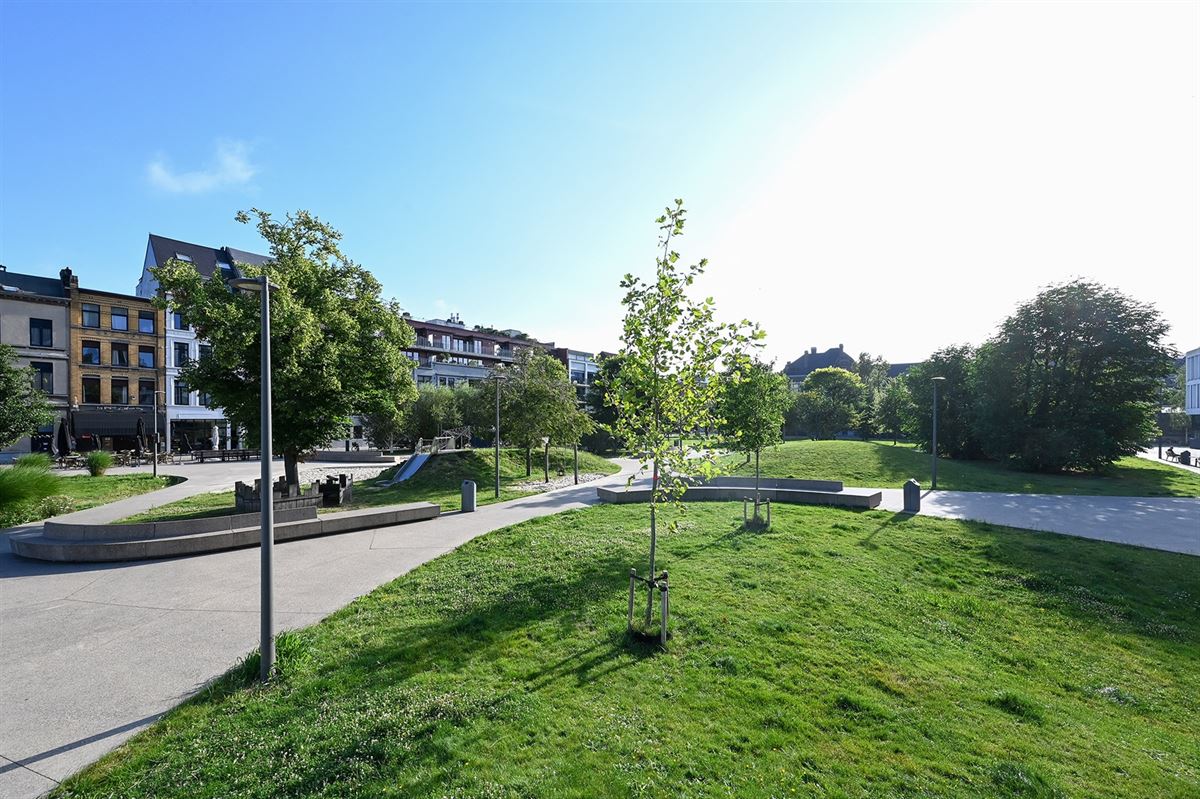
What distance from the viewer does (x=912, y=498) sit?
16703 mm

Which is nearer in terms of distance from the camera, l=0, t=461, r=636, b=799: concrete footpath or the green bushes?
l=0, t=461, r=636, b=799: concrete footpath

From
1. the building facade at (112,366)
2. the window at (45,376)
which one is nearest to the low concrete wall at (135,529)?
the building facade at (112,366)

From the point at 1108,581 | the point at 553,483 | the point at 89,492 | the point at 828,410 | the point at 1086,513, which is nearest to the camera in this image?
the point at 1108,581

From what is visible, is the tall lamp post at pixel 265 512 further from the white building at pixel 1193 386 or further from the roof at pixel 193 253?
the white building at pixel 1193 386

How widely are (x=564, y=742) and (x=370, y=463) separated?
40.4 meters

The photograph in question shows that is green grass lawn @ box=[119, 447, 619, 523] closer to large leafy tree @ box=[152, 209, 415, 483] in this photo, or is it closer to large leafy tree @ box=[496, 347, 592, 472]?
large leafy tree @ box=[496, 347, 592, 472]

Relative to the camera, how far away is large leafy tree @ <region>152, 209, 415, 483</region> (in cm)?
1344

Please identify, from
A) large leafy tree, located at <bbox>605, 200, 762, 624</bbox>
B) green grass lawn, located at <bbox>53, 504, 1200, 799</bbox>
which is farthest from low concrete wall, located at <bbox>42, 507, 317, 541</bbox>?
large leafy tree, located at <bbox>605, 200, 762, 624</bbox>

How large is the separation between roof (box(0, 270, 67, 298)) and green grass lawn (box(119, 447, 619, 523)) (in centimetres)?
3525

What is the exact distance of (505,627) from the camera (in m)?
7.14

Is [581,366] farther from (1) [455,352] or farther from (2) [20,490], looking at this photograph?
(2) [20,490]

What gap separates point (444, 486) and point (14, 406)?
17.1m

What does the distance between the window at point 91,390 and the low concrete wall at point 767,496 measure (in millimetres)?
45229

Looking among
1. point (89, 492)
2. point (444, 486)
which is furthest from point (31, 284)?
point (444, 486)
